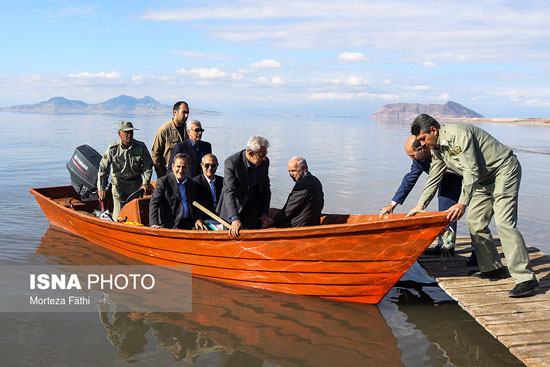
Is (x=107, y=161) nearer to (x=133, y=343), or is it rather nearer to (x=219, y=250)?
(x=219, y=250)

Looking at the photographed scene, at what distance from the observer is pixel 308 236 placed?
191 inches

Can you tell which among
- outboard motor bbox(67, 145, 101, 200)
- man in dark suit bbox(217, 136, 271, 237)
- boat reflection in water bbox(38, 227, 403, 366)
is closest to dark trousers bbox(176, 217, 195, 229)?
man in dark suit bbox(217, 136, 271, 237)

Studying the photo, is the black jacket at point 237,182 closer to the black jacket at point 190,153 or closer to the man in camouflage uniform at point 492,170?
the black jacket at point 190,153

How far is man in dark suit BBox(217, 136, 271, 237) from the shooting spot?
5137 millimetres

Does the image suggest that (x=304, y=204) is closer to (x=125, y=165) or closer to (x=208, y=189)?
(x=208, y=189)

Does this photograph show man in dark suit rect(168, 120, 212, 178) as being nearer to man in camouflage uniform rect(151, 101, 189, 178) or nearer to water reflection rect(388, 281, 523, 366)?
man in camouflage uniform rect(151, 101, 189, 178)

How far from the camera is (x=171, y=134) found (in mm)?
7367

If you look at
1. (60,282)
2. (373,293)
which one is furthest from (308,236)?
(60,282)

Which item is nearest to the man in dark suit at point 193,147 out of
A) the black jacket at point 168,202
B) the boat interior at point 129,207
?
the black jacket at point 168,202

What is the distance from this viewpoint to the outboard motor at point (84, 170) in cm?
848

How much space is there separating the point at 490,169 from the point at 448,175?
121cm

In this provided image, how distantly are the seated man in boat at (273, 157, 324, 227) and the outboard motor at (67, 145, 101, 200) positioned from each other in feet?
15.1

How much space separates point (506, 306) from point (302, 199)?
7.90ft

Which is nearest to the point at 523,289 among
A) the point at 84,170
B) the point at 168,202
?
the point at 168,202
